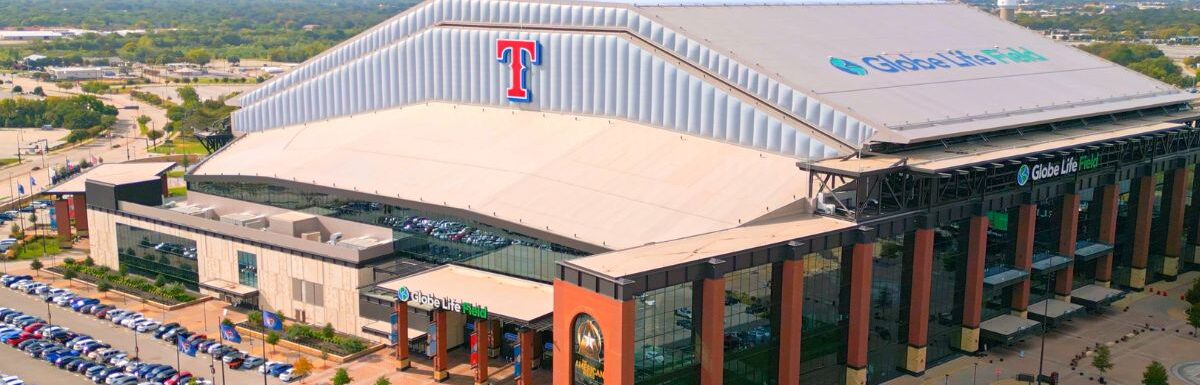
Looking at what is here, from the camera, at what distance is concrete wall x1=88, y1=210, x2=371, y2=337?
8938 cm

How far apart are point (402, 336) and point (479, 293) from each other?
6.54m

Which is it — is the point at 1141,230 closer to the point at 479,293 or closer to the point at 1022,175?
the point at 1022,175

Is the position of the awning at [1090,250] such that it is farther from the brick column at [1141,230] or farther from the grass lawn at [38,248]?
the grass lawn at [38,248]

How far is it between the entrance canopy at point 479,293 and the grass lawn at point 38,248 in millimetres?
58921

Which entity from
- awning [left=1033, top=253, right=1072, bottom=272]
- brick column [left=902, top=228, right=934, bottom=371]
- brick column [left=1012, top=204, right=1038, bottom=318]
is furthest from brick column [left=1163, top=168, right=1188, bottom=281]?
brick column [left=902, top=228, right=934, bottom=371]

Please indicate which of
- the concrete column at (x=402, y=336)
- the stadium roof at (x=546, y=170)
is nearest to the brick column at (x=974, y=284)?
the stadium roof at (x=546, y=170)

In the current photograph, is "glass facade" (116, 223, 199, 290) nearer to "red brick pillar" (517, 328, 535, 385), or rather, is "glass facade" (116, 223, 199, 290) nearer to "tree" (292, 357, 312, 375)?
"tree" (292, 357, 312, 375)

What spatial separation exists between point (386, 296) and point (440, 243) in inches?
381

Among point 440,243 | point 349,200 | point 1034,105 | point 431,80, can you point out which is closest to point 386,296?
point 440,243

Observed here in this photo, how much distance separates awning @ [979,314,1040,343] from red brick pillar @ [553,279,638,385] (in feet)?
111

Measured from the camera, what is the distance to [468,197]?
8894cm

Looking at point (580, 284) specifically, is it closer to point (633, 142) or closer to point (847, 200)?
point (847, 200)

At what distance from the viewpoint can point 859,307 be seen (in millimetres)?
72375

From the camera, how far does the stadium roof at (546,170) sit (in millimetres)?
80125
